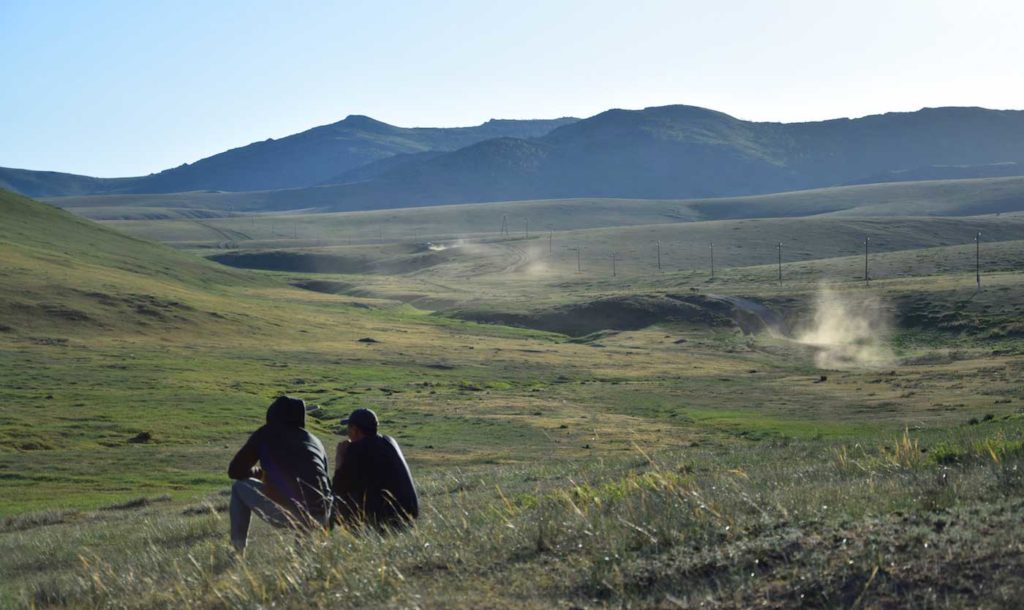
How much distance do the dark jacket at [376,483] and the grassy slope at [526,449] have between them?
46 cm

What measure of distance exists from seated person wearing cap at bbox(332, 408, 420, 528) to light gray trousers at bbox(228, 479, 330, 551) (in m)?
0.84

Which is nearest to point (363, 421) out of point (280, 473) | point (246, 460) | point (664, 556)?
point (280, 473)

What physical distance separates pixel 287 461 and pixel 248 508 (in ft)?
2.36

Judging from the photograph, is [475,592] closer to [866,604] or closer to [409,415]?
[866,604]

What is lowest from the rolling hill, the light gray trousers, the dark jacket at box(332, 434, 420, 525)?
the rolling hill

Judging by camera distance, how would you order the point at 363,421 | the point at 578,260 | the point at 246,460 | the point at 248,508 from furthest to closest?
the point at 578,260, the point at 248,508, the point at 246,460, the point at 363,421

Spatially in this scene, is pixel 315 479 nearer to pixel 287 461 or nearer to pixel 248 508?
pixel 287 461

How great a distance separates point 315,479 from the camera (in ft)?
36.4

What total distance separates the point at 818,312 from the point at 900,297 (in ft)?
20.5

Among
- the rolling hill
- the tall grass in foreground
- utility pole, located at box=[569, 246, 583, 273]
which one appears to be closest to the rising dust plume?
the rolling hill

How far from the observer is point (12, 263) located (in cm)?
9538

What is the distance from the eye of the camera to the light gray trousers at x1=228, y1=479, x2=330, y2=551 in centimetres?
1112

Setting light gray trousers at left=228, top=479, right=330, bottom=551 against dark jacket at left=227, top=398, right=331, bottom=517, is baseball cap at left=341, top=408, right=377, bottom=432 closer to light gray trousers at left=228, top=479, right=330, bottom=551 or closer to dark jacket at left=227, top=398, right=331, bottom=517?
dark jacket at left=227, top=398, right=331, bottom=517

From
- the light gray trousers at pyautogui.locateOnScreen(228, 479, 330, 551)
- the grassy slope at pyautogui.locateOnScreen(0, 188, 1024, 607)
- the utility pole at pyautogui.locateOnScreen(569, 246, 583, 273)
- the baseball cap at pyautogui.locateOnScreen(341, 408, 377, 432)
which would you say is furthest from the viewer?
the utility pole at pyautogui.locateOnScreen(569, 246, 583, 273)
